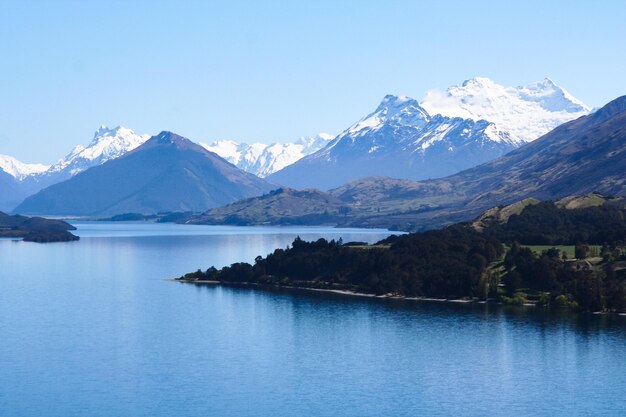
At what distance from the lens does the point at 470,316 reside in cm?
16175

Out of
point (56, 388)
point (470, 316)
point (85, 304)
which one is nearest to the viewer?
point (56, 388)

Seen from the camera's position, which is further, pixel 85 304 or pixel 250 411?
pixel 85 304

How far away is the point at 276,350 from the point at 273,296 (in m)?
59.3

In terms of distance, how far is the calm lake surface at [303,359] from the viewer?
103 metres

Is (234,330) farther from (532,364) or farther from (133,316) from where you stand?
(532,364)

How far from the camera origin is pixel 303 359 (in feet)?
417

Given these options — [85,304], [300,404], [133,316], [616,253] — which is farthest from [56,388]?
[616,253]

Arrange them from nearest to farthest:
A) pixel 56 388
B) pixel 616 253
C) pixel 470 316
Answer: pixel 56 388
pixel 470 316
pixel 616 253

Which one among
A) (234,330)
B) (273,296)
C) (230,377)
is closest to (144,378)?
(230,377)

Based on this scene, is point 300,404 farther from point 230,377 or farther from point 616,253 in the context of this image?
point 616,253

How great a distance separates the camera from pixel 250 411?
100062mm

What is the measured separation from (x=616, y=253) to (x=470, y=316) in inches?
1738

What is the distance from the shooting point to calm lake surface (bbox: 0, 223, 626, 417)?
103 meters

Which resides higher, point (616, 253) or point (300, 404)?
point (616, 253)
